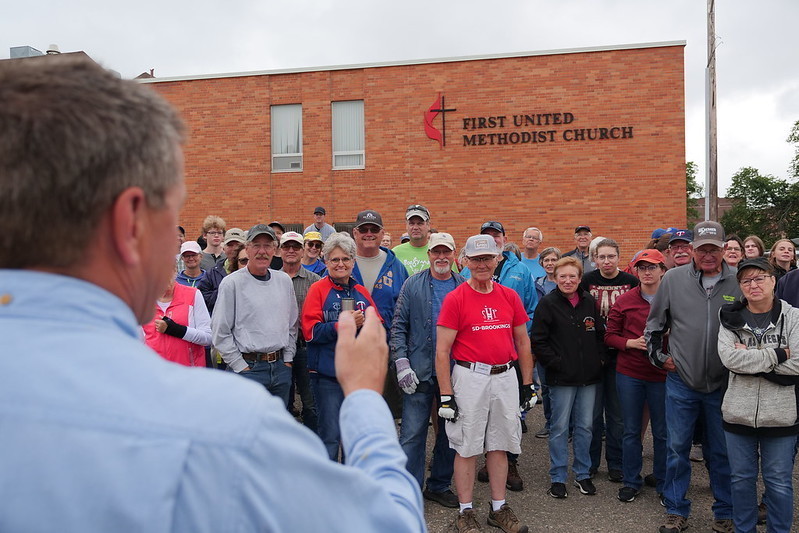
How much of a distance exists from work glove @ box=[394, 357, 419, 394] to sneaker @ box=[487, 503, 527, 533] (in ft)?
3.88

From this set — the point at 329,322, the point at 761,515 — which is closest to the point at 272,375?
the point at 329,322

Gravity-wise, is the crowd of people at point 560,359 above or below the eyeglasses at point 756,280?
below

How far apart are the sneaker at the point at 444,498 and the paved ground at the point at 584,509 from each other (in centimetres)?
5

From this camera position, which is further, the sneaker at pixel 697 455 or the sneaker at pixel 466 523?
the sneaker at pixel 697 455

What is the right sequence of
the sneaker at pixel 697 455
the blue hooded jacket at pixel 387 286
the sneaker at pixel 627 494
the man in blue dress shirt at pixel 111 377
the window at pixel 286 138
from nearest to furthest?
the man in blue dress shirt at pixel 111 377
the sneaker at pixel 627 494
the blue hooded jacket at pixel 387 286
the sneaker at pixel 697 455
the window at pixel 286 138

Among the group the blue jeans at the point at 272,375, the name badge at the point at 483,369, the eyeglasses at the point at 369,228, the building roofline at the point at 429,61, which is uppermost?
the building roofline at the point at 429,61

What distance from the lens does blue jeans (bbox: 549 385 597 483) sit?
5582mm

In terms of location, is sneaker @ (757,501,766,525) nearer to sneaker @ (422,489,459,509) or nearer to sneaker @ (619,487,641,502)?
sneaker @ (619,487,641,502)

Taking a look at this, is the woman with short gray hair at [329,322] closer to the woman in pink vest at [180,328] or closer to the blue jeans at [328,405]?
the blue jeans at [328,405]

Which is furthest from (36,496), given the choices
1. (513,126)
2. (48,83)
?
(513,126)

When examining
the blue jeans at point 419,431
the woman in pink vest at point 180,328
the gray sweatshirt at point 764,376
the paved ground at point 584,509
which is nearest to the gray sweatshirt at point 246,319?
the woman in pink vest at point 180,328

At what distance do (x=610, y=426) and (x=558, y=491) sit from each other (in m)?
1.06

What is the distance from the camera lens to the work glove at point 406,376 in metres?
5.14

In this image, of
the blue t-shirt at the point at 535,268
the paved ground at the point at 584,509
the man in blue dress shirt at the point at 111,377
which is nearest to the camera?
the man in blue dress shirt at the point at 111,377
